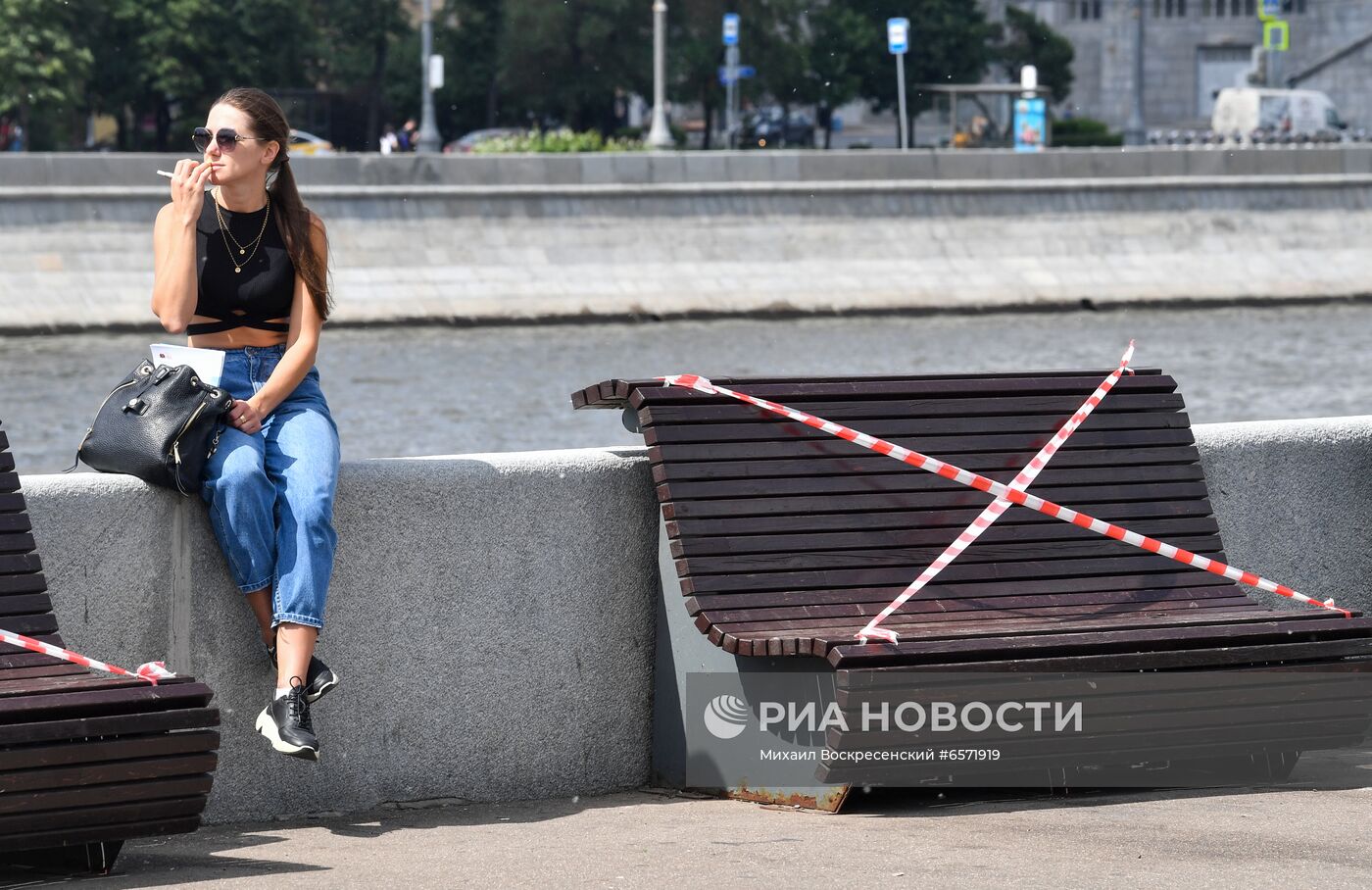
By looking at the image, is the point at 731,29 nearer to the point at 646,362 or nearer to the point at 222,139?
the point at 646,362

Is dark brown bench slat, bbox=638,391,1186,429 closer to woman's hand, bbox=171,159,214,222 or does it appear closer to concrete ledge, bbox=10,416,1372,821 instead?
concrete ledge, bbox=10,416,1372,821

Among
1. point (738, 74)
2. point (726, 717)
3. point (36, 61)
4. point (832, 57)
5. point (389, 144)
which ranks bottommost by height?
point (726, 717)

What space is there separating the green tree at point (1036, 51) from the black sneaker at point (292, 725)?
63086 millimetres

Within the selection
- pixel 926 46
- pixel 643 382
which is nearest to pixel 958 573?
pixel 643 382

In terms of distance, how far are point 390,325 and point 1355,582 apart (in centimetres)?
2554

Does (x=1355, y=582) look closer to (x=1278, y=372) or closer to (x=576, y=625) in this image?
(x=576, y=625)

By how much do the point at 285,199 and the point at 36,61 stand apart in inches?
1750

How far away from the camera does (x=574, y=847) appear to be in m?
4.14

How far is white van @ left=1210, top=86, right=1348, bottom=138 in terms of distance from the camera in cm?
5184

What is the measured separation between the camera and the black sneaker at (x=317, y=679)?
4.32 m

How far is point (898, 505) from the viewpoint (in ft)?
15.7

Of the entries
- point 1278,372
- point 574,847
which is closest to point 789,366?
point 1278,372

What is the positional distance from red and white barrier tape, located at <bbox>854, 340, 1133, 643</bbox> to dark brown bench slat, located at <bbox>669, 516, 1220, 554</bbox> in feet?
0.11

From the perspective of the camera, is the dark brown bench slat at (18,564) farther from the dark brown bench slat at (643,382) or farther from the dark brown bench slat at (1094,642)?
the dark brown bench slat at (1094,642)
